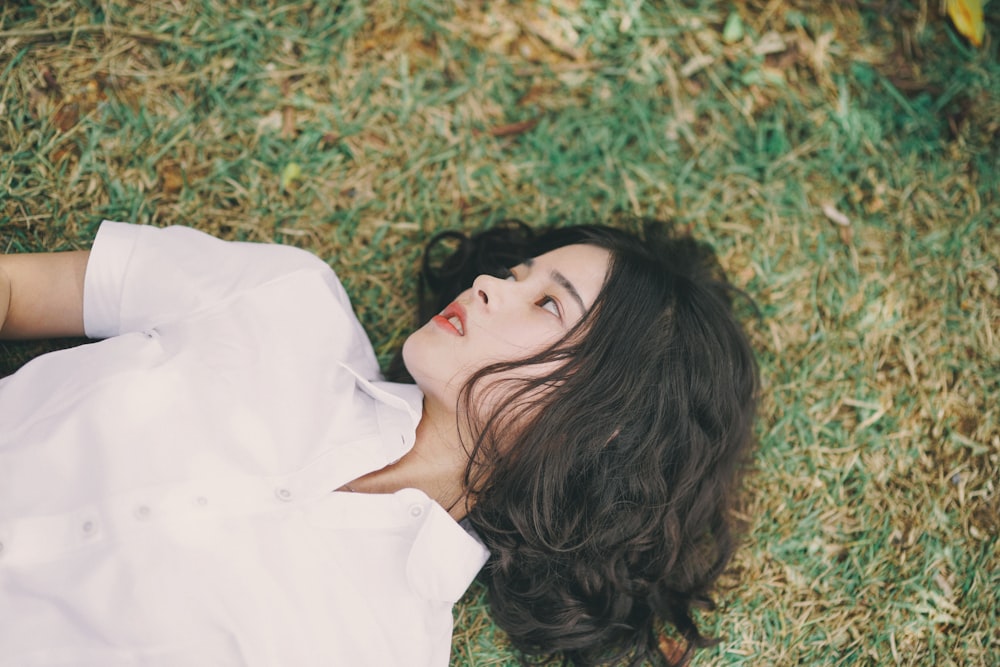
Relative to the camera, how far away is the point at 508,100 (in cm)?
306

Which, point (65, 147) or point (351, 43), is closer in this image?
point (65, 147)

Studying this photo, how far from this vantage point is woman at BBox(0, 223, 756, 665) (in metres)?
1.94

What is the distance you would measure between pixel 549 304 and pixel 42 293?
161 cm

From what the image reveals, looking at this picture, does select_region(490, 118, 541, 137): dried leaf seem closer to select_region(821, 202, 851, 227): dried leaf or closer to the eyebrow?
the eyebrow

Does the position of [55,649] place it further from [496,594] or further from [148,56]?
[148,56]

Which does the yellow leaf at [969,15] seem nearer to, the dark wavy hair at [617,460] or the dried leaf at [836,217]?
the dried leaf at [836,217]

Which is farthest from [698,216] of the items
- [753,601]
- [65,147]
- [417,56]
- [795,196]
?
[65,147]

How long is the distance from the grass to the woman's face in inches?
27.4

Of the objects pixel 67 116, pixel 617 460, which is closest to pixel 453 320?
pixel 617 460

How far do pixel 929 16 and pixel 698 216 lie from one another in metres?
1.48

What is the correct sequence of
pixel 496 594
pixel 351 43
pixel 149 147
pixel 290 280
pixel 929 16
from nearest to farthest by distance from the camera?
pixel 290 280 → pixel 496 594 → pixel 149 147 → pixel 351 43 → pixel 929 16

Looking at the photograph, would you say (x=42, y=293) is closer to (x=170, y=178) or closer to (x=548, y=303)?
(x=170, y=178)

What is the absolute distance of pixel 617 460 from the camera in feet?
7.83

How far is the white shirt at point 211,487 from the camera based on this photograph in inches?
75.4
